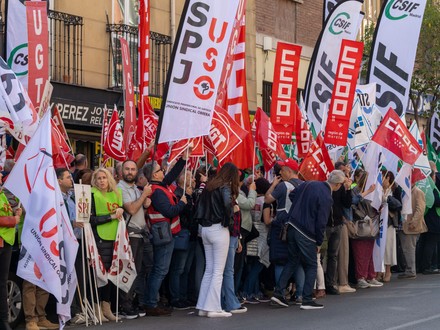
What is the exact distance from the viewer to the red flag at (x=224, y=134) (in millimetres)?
12969

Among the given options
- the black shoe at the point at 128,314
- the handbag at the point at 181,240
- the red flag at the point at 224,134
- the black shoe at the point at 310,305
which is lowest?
the black shoe at the point at 128,314

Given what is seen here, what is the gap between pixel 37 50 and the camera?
12789 mm

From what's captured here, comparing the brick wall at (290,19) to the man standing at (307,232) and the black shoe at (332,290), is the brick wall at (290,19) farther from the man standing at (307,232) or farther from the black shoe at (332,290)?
the man standing at (307,232)

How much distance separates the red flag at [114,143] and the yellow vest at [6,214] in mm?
4554

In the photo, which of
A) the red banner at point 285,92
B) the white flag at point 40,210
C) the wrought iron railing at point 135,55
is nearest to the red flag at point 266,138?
the red banner at point 285,92

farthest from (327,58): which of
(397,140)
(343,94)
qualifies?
(397,140)

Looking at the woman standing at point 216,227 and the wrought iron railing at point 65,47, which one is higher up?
the wrought iron railing at point 65,47

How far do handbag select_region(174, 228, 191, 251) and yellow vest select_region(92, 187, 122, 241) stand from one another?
1.18 meters

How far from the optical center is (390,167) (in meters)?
16.1

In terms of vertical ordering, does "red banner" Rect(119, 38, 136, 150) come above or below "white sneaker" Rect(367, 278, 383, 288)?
above

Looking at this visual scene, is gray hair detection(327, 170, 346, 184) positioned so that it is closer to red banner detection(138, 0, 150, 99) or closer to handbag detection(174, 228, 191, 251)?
handbag detection(174, 228, 191, 251)

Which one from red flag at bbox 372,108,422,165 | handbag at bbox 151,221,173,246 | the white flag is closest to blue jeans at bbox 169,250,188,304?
handbag at bbox 151,221,173,246

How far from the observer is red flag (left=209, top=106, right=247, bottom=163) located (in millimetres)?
12969

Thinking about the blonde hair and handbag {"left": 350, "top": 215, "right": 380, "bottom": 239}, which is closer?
the blonde hair
